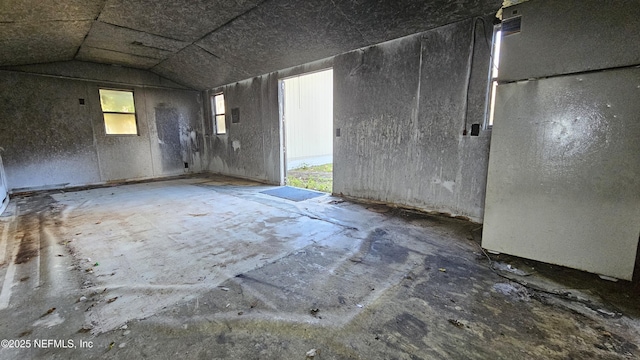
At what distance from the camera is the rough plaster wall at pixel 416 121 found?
10.2 feet

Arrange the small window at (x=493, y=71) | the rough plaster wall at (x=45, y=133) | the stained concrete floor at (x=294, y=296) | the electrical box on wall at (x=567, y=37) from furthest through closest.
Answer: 1. the rough plaster wall at (x=45, y=133)
2. the small window at (x=493, y=71)
3. the electrical box on wall at (x=567, y=37)
4. the stained concrete floor at (x=294, y=296)

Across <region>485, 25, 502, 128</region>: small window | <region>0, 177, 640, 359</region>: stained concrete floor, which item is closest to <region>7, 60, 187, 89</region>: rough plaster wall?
<region>0, 177, 640, 359</region>: stained concrete floor

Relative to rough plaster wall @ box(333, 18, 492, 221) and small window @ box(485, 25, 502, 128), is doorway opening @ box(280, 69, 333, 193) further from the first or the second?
small window @ box(485, 25, 502, 128)

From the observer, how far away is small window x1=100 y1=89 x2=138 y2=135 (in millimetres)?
6114

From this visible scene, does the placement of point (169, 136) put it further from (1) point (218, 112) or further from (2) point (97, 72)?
(2) point (97, 72)

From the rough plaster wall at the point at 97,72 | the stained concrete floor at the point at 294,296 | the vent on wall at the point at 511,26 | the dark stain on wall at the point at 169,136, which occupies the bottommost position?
the stained concrete floor at the point at 294,296

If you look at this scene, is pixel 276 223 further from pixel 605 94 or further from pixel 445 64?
pixel 605 94

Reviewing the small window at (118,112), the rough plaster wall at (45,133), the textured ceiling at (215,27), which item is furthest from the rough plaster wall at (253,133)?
the rough plaster wall at (45,133)

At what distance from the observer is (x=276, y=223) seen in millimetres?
3305

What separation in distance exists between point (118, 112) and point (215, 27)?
4.25m

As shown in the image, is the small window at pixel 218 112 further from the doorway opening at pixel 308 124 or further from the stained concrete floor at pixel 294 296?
the stained concrete floor at pixel 294 296

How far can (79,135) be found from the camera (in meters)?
5.74

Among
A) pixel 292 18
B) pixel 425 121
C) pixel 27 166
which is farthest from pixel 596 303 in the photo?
pixel 27 166

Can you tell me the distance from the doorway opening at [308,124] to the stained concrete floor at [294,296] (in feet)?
18.3
